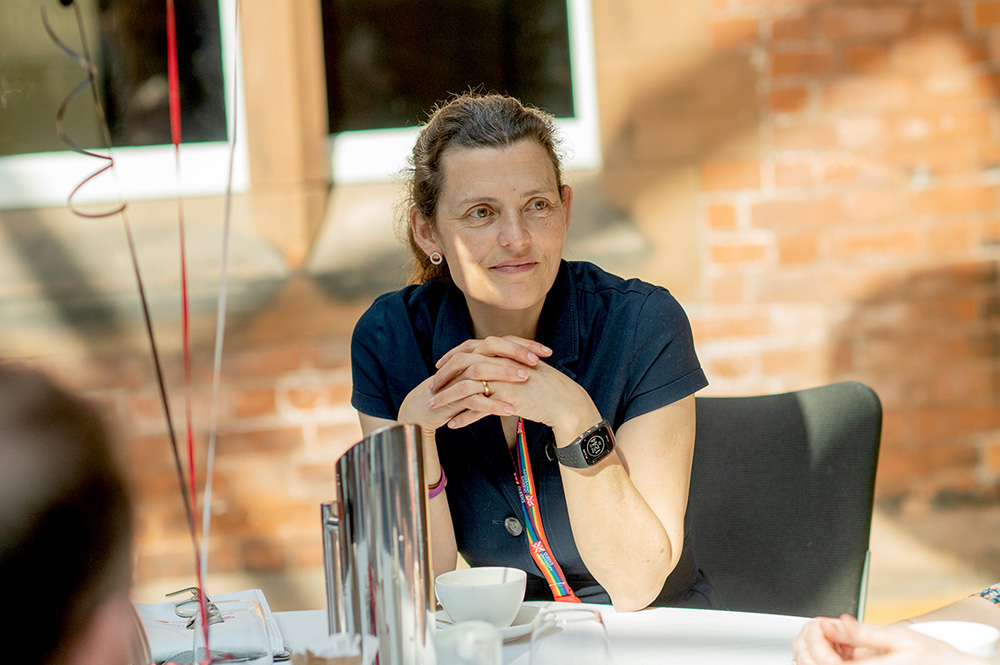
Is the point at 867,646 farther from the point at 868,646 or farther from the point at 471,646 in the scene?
the point at 471,646

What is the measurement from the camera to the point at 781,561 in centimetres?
167

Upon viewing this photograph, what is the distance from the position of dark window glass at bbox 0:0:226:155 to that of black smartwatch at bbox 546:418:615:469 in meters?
2.02

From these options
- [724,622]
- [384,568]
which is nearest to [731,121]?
[724,622]

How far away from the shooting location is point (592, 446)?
139 centimetres

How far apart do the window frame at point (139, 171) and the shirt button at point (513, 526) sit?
1.69 meters

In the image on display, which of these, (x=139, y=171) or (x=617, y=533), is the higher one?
(x=139, y=171)

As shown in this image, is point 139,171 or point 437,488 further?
point 139,171

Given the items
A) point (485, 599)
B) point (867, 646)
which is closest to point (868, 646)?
point (867, 646)

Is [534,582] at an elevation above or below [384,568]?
below

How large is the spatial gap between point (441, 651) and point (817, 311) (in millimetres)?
2411

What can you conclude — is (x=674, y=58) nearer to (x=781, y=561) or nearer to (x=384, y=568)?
(x=781, y=561)

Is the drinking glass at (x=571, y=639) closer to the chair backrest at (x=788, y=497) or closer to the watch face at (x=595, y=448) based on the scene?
the watch face at (x=595, y=448)

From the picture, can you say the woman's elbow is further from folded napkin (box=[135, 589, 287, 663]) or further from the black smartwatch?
folded napkin (box=[135, 589, 287, 663])

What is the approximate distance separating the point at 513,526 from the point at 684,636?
19.4 inches
